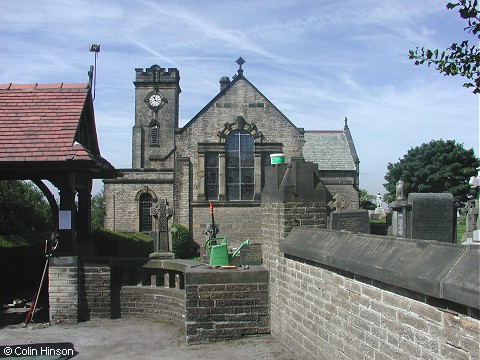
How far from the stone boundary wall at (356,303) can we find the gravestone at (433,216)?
539cm

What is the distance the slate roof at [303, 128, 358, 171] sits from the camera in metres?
33.6

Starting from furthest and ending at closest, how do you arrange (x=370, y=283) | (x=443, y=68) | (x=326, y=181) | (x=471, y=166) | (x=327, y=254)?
(x=471, y=166)
(x=326, y=181)
(x=327, y=254)
(x=443, y=68)
(x=370, y=283)

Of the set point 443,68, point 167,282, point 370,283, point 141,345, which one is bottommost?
point 141,345

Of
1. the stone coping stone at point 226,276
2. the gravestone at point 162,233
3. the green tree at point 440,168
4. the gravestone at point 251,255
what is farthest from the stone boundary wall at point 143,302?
the green tree at point 440,168

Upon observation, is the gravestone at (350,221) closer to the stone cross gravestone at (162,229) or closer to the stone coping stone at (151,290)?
the stone cross gravestone at (162,229)

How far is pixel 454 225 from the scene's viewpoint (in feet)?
43.8

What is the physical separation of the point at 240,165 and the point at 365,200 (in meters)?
39.4

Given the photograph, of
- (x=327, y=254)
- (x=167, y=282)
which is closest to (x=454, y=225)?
(x=167, y=282)

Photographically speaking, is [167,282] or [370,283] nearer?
[370,283]

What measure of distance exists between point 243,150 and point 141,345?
22386 mm

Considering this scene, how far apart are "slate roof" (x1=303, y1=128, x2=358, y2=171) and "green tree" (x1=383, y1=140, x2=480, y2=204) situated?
16499 mm

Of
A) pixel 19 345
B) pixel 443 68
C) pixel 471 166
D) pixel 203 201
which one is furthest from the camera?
pixel 471 166

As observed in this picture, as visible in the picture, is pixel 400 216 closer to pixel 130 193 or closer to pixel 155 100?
pixel 130 193

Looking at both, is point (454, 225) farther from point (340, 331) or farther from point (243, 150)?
point (243, 150)
